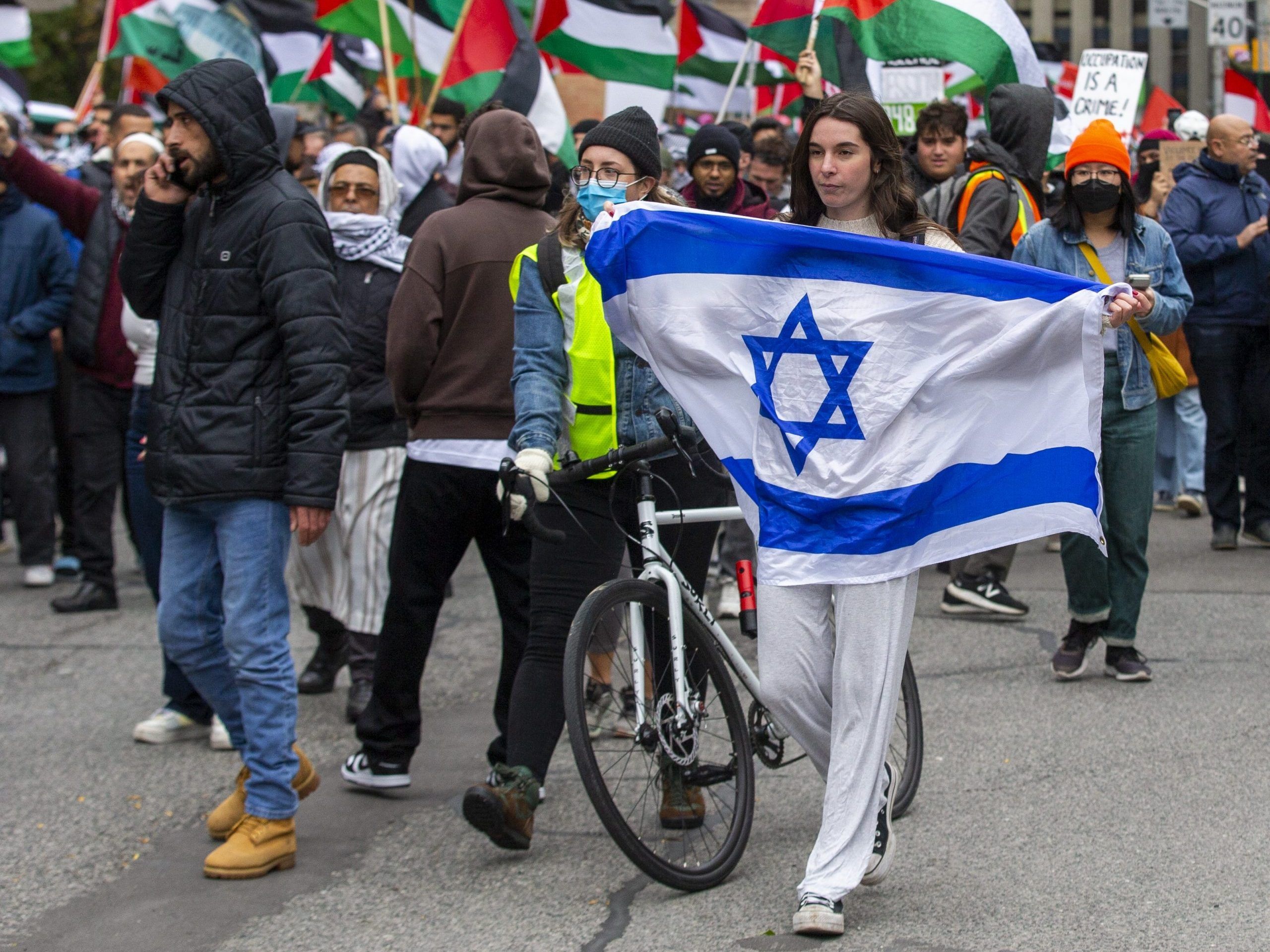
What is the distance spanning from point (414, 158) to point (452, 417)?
7.34 feet

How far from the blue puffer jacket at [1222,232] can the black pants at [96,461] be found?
5660 mm

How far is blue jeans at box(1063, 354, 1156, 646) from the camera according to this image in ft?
19.7

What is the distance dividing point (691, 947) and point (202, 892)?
1444 millimetres

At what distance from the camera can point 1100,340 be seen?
155 inches

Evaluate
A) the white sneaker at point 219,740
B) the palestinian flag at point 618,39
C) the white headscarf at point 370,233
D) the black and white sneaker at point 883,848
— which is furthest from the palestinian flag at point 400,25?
the black and white sneaker at point 883,848

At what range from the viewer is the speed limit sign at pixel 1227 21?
1689 cm

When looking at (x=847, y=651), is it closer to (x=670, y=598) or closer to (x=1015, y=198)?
(x=670, y=598)

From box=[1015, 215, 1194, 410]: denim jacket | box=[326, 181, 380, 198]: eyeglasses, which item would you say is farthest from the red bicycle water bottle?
box=[326, 181, 380, 198]: eyeglasses

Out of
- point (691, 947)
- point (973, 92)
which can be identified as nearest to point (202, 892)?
point (691, 947)

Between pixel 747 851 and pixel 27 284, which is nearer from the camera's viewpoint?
pixel 747 851

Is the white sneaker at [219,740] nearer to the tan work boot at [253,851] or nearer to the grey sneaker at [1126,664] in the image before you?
the tan work boot at [253,851]

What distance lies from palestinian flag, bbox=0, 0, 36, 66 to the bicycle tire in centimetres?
1039

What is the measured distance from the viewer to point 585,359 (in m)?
4.46

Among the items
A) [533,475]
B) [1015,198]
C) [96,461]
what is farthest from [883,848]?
[96,461]
